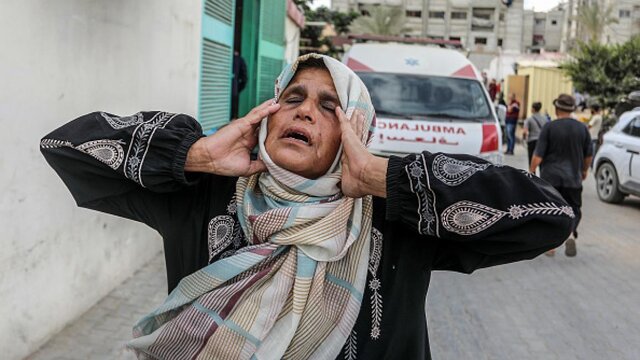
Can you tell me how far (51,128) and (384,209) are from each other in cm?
254

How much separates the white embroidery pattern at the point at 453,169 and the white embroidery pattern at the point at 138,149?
2.43ft

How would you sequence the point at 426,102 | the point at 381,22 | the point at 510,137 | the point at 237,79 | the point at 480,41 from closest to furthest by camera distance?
1. the point at 426,102
2. the point at 237,79
3. the point at 510,137
4. the point at 381,22
5. the point at 480,41

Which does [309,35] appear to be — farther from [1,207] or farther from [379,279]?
[379,279]

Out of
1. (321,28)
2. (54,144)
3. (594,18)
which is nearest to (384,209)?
(54,144)

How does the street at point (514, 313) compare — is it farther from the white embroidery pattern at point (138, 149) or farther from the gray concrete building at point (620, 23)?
the gray concrete building at point (620, 23)

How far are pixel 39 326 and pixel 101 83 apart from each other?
1588mm

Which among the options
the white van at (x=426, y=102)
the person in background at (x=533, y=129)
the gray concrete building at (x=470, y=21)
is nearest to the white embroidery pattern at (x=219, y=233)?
the white van at (x=426, y=102)

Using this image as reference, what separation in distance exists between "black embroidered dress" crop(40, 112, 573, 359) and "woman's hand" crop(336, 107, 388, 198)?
0.03 meters

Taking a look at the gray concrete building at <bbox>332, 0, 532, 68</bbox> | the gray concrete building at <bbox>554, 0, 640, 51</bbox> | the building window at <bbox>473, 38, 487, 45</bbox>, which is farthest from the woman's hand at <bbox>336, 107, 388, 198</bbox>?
the building window at <bbox>473, 38, 487, 45</bbox>

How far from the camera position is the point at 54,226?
12.9ft

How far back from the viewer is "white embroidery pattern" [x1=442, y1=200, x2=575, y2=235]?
5.30 feet

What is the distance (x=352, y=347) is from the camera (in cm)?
179

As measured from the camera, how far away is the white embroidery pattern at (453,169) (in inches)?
65.1

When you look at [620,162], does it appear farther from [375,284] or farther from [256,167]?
[256,167]
